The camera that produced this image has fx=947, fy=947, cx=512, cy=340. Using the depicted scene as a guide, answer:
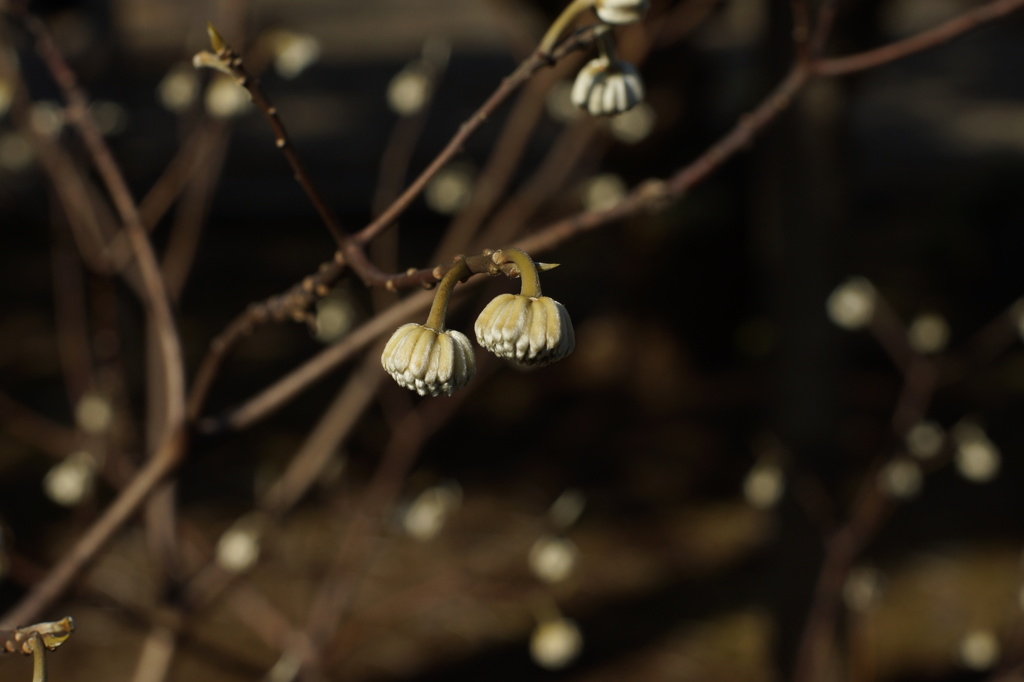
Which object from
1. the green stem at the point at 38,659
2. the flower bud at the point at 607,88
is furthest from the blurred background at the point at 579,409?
the green stem at the point at 38,659

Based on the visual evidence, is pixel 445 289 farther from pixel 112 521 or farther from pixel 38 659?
pixel 112 521

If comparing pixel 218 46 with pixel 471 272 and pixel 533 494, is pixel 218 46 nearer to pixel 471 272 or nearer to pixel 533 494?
pixel 471 272

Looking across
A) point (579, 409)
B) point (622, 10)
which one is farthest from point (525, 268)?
point (579, 409)

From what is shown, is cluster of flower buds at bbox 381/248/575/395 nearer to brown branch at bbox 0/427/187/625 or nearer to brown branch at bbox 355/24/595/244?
brown branch at bbox 355/24/595/244

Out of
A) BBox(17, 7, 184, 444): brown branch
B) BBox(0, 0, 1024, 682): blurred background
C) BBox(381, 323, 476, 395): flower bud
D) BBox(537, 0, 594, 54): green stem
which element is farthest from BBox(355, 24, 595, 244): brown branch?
BBox(17, 7, 184, 444): brown branch

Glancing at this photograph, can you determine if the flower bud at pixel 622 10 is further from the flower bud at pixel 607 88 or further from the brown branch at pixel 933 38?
the brown branch at pixel 933 38

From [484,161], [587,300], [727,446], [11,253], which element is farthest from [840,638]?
[484,161]
